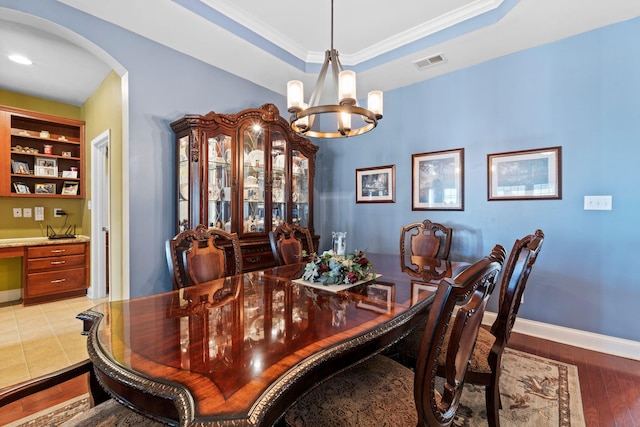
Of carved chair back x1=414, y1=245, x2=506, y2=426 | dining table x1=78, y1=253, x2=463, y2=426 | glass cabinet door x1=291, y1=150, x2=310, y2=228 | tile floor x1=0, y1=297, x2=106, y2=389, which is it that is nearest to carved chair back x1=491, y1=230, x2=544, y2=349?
dining table x1=78, y1=253, x2=463, y2=426

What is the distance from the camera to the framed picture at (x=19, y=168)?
378cm

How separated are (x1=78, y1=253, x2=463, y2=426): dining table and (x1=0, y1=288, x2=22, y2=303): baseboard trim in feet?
13.2

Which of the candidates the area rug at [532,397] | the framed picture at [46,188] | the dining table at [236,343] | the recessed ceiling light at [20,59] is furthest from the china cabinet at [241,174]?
the framed picture at [46,188]

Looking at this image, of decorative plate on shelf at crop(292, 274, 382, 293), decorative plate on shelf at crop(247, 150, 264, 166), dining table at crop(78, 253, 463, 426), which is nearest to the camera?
dining table at crop(78, 253, 463, 426)

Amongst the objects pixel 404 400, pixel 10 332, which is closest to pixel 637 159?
pixel 404 400

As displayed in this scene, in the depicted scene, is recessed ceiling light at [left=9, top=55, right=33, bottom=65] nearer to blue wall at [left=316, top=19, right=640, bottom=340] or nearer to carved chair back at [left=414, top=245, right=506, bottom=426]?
blue wall at [left=316, top=19, right=640, bottom=340]

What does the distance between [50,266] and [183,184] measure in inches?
102

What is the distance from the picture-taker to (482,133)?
9.99ft

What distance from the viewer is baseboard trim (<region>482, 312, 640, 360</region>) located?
2.34 m

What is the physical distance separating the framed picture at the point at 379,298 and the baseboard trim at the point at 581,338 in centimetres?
202

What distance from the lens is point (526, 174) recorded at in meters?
2.80

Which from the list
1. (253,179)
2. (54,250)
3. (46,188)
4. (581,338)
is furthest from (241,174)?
(581,338)

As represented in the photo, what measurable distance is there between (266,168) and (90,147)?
2.69m

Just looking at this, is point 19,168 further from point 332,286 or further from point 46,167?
point 332,286
